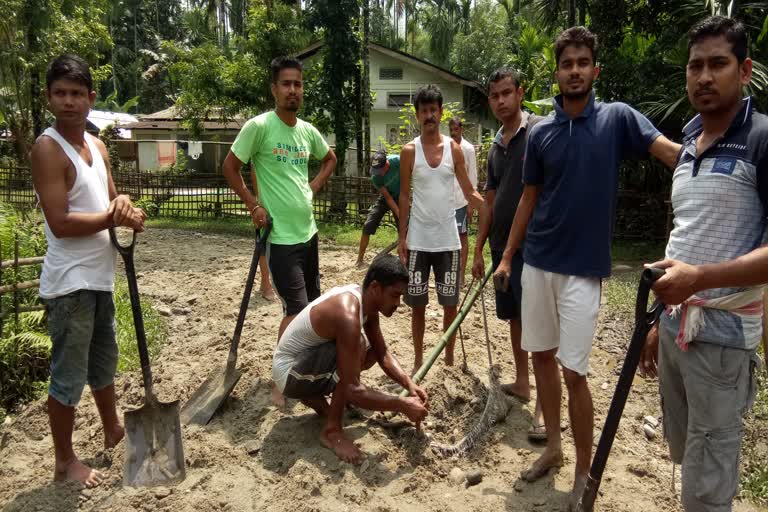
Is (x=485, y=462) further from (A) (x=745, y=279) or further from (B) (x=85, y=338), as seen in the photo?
(B) (x=85, y=338)

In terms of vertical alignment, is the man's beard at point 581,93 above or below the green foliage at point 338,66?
below

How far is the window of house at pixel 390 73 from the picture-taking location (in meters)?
22.7

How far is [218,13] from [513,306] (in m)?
42.8

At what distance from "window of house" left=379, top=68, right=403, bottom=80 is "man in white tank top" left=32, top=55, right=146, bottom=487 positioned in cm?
2052

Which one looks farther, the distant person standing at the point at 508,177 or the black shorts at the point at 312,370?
the distant person standing at the point at 508,177

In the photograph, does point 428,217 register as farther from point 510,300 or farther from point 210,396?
point 210,396

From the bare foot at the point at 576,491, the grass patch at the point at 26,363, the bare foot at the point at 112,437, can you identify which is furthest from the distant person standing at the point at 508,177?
the grass patch at the point at 26,363

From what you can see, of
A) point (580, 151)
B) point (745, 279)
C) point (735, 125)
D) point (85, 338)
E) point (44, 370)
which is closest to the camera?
point (745, 279)

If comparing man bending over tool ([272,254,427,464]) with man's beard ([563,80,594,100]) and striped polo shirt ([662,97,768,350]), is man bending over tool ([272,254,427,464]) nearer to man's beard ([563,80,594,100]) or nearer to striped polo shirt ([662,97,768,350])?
man's beard ([563,80,594,100])

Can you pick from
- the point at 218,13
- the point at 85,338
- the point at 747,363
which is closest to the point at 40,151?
the point at 85,338

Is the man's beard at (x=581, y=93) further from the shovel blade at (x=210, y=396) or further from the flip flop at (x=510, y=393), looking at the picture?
the shovel blade at (x=210, y=396)

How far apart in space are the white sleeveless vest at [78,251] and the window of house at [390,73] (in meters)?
20.7

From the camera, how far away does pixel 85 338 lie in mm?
3004

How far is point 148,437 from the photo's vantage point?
317cm
